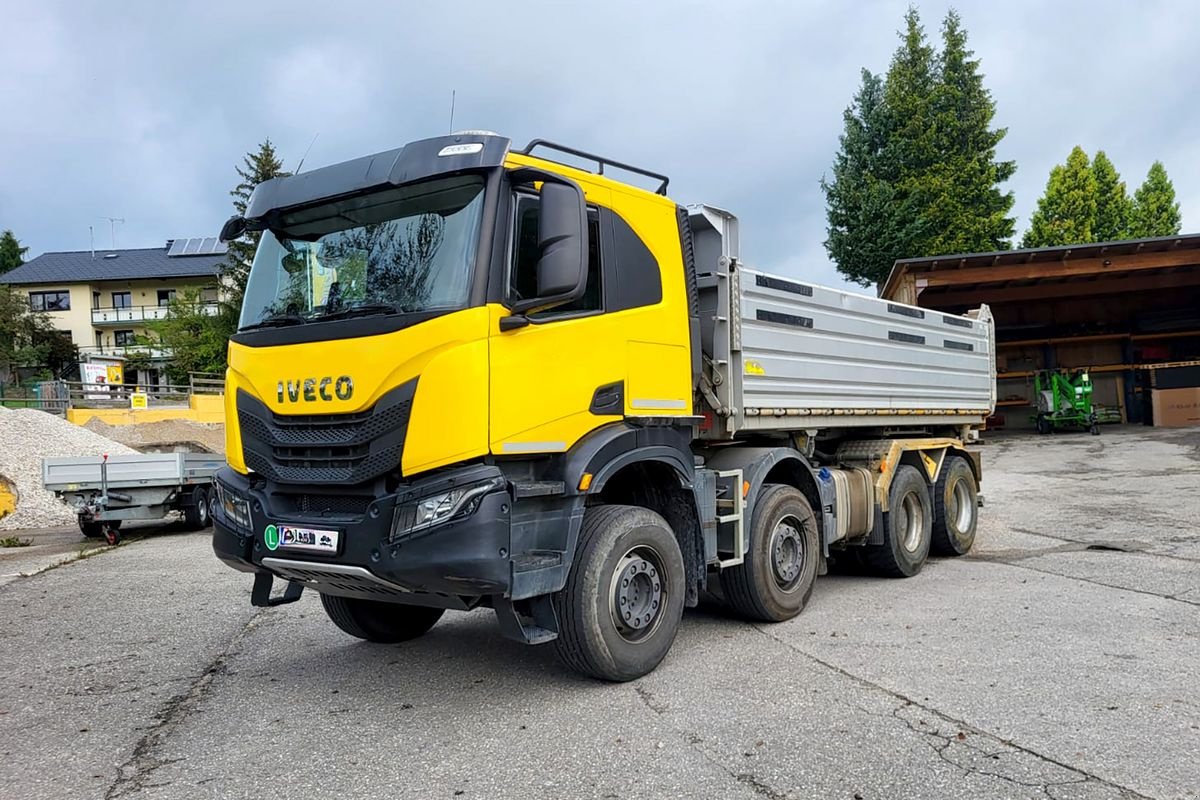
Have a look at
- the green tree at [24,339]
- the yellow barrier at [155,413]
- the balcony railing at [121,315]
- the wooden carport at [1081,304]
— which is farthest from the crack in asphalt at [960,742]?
the balcony railing at [121,315]

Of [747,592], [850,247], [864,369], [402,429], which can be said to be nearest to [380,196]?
[402,429]

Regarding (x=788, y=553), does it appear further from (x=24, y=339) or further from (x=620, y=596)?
(x=24, y=339)

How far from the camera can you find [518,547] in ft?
13.6

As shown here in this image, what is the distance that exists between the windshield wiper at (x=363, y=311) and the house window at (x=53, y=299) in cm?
6252

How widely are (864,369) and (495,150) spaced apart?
428 cm

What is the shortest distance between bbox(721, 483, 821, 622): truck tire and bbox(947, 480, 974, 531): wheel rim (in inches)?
123

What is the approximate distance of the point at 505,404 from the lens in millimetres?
4117

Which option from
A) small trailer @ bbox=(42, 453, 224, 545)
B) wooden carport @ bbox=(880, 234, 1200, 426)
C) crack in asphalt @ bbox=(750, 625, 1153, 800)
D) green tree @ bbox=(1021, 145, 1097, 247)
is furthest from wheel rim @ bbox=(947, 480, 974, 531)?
green tree @ bbox=(1021, 145, 1097, 247)

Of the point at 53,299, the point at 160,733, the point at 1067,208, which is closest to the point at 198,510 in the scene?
the point at 160,733

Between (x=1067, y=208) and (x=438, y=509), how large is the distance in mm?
43387

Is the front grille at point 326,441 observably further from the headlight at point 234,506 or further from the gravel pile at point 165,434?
the gravel pile at point 165,434

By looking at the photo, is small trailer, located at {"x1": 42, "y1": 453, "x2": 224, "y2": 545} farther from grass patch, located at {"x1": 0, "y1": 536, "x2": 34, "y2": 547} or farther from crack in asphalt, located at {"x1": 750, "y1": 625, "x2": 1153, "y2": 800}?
crack in asphalt, located at {"x1": 750, "y1": 625, "x2": 1153, "y2": 800}

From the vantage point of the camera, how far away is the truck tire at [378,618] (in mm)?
5762

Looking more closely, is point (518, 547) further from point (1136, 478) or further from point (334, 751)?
point (1136, 478)
